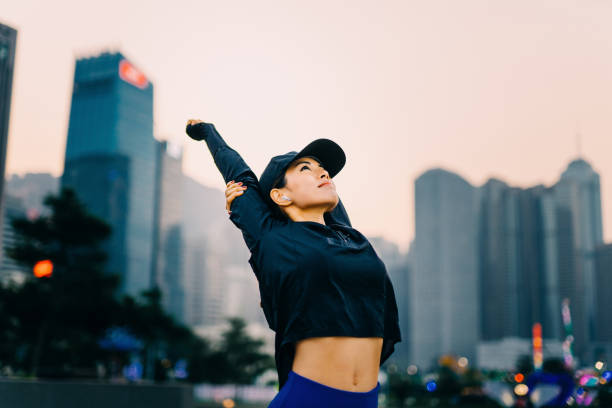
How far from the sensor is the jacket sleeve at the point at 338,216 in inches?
129

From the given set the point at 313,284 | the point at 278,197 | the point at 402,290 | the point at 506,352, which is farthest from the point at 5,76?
the point at 402,290

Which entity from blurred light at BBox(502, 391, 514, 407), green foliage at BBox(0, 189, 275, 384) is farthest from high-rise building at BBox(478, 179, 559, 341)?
green foliage at BBox(0, 189, 275, 384)

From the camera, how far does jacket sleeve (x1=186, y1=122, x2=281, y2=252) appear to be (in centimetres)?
297

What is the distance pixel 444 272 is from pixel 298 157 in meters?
128

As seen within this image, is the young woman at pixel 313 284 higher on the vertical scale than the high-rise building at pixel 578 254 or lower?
lower

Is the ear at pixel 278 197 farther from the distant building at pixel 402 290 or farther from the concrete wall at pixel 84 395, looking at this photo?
the distant building at pixel 402 290

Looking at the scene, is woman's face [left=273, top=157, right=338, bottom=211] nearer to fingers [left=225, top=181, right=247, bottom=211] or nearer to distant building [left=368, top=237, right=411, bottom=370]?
fingers [left=225, top=181, right=247, bottom=211]

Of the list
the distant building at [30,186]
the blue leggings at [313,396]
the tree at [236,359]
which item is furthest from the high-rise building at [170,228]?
the blue leggings at [313,396]

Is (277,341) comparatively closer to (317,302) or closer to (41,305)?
(317,302)

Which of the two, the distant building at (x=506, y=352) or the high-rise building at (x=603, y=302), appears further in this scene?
the high-rise building at (x=603, y=302)

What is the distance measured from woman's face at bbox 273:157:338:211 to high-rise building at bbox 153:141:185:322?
106060 millimetres

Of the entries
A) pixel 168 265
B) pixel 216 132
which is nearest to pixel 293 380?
pixel 216 132

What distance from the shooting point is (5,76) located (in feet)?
93.1

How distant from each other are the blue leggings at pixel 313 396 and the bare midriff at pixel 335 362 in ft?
0.07
